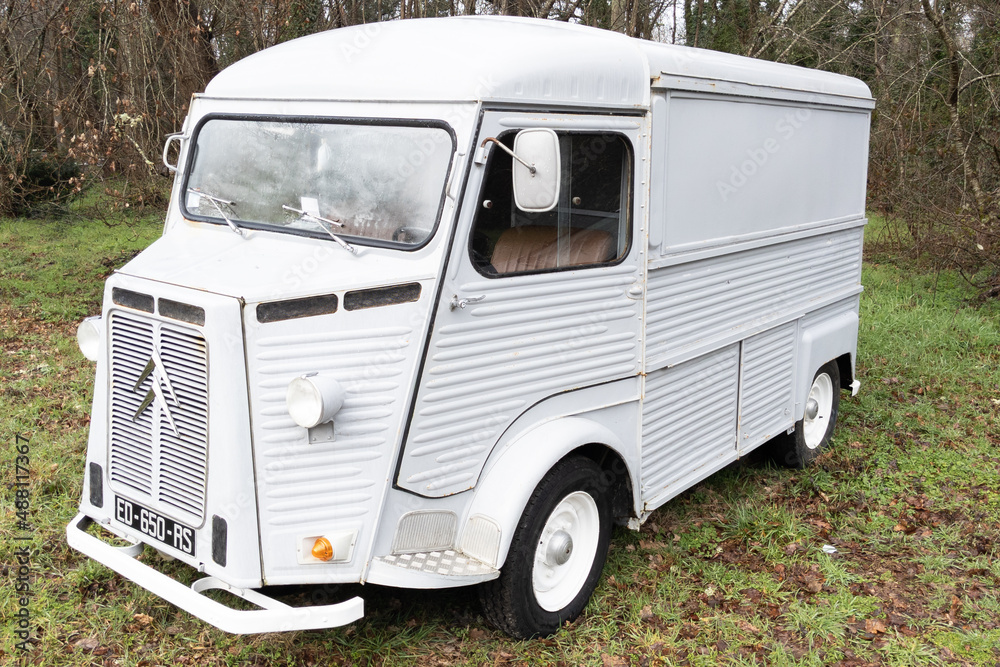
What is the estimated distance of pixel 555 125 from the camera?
3.66 metres

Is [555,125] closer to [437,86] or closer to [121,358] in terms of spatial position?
[437,86]

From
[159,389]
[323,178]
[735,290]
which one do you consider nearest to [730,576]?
[735,290]

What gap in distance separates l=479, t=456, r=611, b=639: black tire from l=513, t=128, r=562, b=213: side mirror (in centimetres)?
119

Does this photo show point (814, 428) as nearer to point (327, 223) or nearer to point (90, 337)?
point (327, 223)

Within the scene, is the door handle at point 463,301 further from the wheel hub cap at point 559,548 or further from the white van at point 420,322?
the wheel hub cap at point 559,548

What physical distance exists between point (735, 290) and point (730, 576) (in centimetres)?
154

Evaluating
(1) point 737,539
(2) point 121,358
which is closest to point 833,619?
(1) point 737,539

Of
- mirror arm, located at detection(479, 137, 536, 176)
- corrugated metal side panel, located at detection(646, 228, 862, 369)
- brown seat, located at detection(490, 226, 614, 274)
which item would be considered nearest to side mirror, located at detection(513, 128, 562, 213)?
mirror arm, located at detection(479, 137, 536, 176)

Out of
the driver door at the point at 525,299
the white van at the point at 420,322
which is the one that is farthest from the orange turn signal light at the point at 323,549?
the driver door at the point at 525,299

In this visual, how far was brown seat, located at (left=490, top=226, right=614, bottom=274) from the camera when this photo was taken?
364 cm

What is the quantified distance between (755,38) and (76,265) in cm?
967

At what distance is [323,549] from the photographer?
10.6ft

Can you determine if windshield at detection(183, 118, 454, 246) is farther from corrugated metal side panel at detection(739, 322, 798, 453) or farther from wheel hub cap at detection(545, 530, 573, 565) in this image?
corrugated metal side panel at detection(739, 322, 798, 453)

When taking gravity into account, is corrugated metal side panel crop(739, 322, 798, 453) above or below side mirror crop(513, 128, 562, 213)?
below
